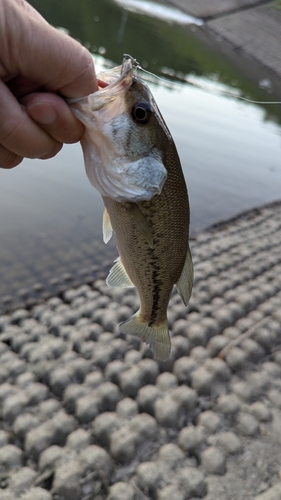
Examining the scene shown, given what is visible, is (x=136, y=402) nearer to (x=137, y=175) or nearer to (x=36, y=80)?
(x=137, y=175)

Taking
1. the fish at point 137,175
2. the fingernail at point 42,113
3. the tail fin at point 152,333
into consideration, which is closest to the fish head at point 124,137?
the fish at point 137,175

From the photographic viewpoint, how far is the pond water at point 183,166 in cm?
498

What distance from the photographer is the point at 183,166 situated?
8062 mm

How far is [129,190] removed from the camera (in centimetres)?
165

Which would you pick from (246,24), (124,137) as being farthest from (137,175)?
(246,24)

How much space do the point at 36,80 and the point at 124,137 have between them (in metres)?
0.39

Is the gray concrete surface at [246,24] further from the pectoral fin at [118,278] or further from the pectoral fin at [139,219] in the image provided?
the pectoral fin at [139,219]

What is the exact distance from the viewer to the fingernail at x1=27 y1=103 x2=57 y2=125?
1.48 meters

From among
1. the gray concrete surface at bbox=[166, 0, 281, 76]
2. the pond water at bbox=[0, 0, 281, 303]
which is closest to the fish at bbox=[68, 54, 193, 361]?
the pond water at bbox=[0, 0, 281, 303]

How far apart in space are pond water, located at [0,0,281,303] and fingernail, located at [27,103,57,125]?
1.40 m

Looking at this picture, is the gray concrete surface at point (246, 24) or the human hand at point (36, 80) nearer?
the human hand at point (36, 80)

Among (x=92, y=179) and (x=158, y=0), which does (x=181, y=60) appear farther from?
(x=92, y=179)

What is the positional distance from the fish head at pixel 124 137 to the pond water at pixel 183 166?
1174 mm

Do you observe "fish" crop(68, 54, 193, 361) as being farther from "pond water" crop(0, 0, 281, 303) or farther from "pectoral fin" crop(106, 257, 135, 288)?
"pond water" crop(0, 0, 281, 303)
